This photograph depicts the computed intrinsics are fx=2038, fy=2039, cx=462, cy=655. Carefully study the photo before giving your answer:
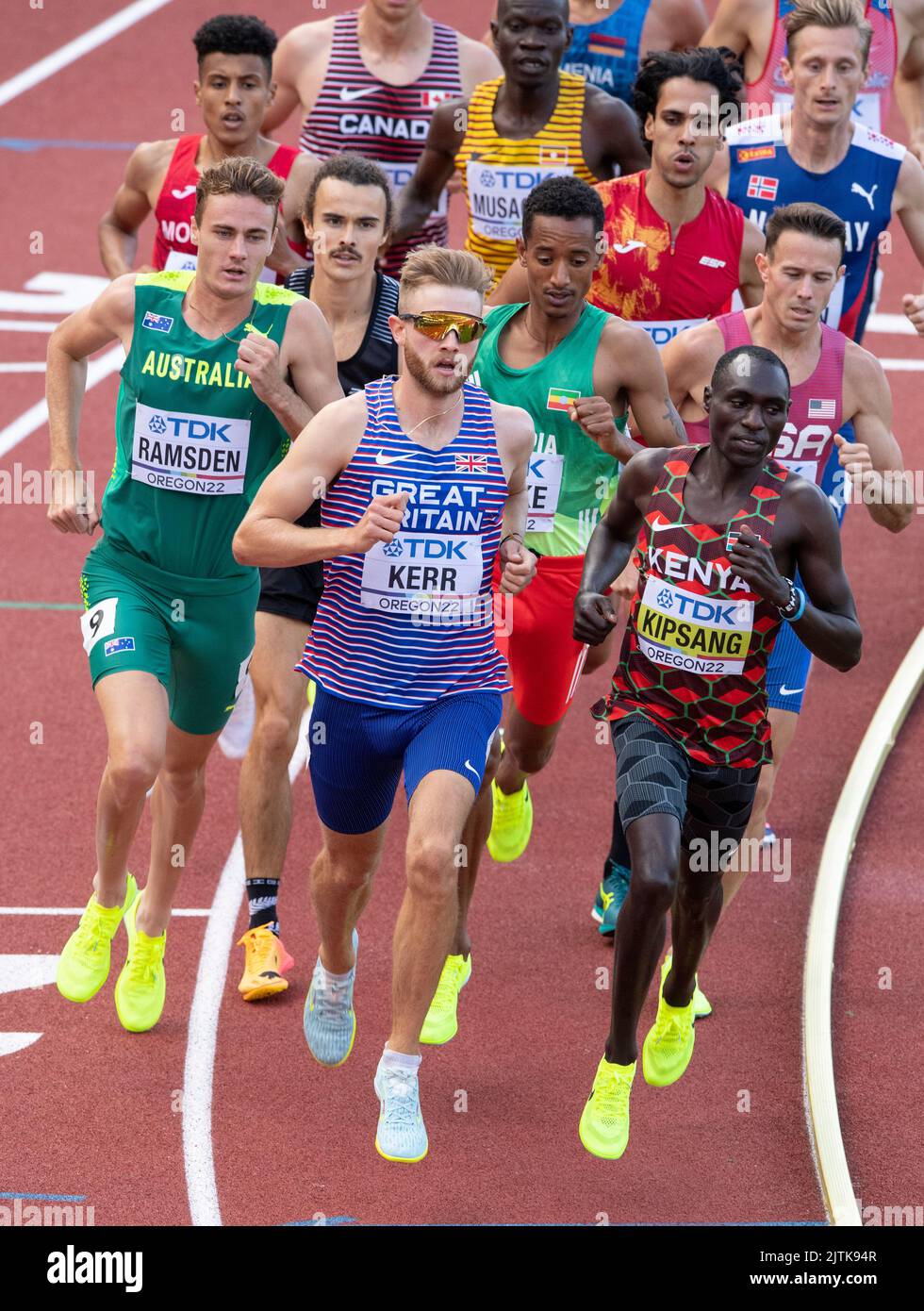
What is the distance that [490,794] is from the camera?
6.89m

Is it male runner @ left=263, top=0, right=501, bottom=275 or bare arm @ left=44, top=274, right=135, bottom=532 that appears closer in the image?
bare arm @ left=44, top=274, right=135, bottom=532

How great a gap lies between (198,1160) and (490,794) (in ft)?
5.06

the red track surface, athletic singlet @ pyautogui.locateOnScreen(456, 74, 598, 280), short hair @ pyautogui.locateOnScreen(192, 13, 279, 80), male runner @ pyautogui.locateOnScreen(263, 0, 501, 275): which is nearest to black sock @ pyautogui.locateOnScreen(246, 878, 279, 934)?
the red track surface

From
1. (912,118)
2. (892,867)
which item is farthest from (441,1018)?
(912,118)

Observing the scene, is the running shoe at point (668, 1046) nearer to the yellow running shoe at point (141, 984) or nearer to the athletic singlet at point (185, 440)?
the yellow running shoe at point (141, 984)

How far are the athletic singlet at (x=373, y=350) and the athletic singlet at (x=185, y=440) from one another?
0.69m

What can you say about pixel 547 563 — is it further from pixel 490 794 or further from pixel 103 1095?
pixel 103 1095

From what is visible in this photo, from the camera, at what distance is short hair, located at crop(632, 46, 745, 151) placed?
25.3 feet

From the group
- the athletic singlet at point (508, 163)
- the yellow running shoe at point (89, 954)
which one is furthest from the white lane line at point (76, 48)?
the yellow running shoe at point (89, 954)

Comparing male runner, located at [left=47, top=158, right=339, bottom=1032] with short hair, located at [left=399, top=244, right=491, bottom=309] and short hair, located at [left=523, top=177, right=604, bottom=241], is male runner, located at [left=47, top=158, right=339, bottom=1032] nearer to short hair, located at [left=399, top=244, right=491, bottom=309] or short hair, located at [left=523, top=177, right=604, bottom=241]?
short hair, located at [left=399, top=244, right=491, bottom=309]

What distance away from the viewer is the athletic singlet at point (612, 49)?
9.77 m

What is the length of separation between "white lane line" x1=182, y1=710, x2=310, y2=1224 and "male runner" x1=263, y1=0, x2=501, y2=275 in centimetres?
320

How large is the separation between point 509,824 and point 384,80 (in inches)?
146

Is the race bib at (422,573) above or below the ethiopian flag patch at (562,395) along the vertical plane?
below
